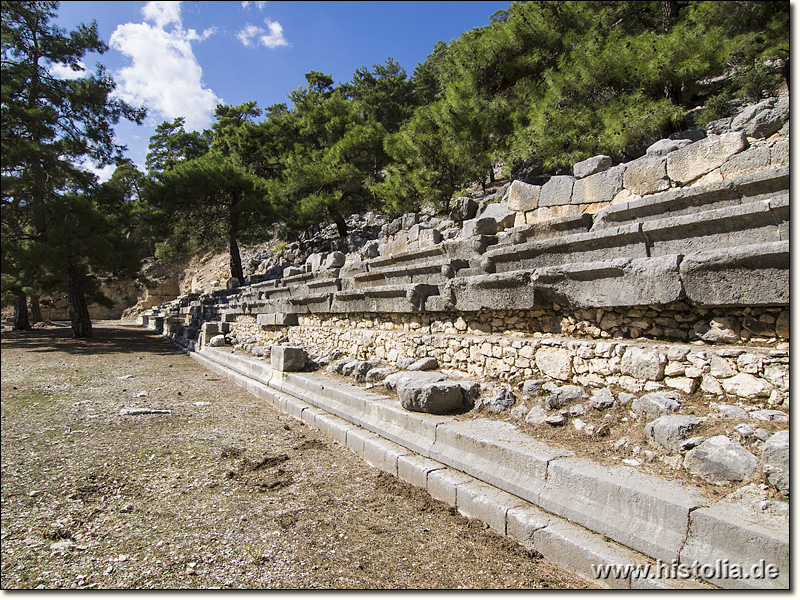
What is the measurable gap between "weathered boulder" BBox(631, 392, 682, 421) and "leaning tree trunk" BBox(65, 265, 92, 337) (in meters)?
17.1

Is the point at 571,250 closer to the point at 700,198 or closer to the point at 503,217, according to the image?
the point at 700,198

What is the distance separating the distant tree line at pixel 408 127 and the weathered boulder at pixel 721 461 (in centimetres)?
853

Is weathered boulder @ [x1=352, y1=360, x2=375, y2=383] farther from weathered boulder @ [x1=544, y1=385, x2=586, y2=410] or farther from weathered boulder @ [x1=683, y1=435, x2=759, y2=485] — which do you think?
weathered boulder @ [x1=683, y1=435, x2=759, y2=485]

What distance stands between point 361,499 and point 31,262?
14.2 m

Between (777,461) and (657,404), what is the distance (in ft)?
2.86

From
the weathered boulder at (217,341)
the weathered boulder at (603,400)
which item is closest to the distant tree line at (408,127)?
the weathered boulder at (217,341)

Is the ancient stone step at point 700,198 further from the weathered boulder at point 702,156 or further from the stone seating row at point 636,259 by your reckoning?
the weathered boulder at point 702,156

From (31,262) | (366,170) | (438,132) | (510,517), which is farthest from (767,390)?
(366,170)

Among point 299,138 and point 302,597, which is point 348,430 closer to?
point 302,597

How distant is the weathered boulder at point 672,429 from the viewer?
269cm

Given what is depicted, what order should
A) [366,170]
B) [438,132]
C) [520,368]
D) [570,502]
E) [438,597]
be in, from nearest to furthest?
1. [438,597]
2. [570,502]
3. [520,368]
4. [438,132]
5. [366,170]

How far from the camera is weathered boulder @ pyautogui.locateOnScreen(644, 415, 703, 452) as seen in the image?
8.84 feet

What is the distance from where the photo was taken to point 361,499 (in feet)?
11.1

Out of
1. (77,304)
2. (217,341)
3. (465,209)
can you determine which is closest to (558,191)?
(465,209)
